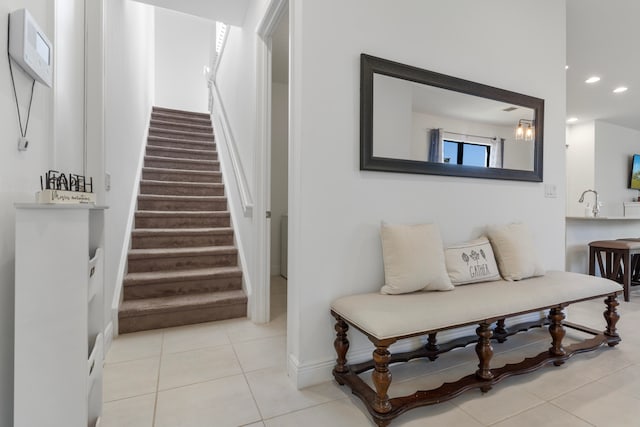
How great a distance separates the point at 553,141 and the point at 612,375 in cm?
185

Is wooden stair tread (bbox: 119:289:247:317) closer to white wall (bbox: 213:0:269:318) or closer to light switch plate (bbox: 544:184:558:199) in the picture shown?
white wall (bbox: 213:0:269:318)

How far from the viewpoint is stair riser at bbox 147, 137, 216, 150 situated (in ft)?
15.1

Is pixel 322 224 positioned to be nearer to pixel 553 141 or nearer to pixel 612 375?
pixel 612 375

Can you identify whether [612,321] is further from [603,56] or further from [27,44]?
[27,44]

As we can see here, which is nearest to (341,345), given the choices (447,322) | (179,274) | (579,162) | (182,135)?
(447,322)

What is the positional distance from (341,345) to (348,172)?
3.28 feet

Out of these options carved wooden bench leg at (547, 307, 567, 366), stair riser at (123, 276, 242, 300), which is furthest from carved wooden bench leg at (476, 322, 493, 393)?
stair riser at (123, 276, 242, 300)

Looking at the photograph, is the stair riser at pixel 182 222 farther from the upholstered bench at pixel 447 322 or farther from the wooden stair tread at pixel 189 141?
the upholstered bench at pixel 447 322

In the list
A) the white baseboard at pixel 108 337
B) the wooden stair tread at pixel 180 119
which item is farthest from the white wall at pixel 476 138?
the wooden stair tread at pixel 180 119

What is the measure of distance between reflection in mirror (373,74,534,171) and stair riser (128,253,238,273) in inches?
78.6

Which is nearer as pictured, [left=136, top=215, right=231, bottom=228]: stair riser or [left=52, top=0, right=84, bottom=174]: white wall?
[left=52, top=0, right=84, bottom=174]: white wall

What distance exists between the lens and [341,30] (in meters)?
1.80

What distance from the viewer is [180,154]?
4586mm

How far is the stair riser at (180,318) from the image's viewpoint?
2.39 meters
